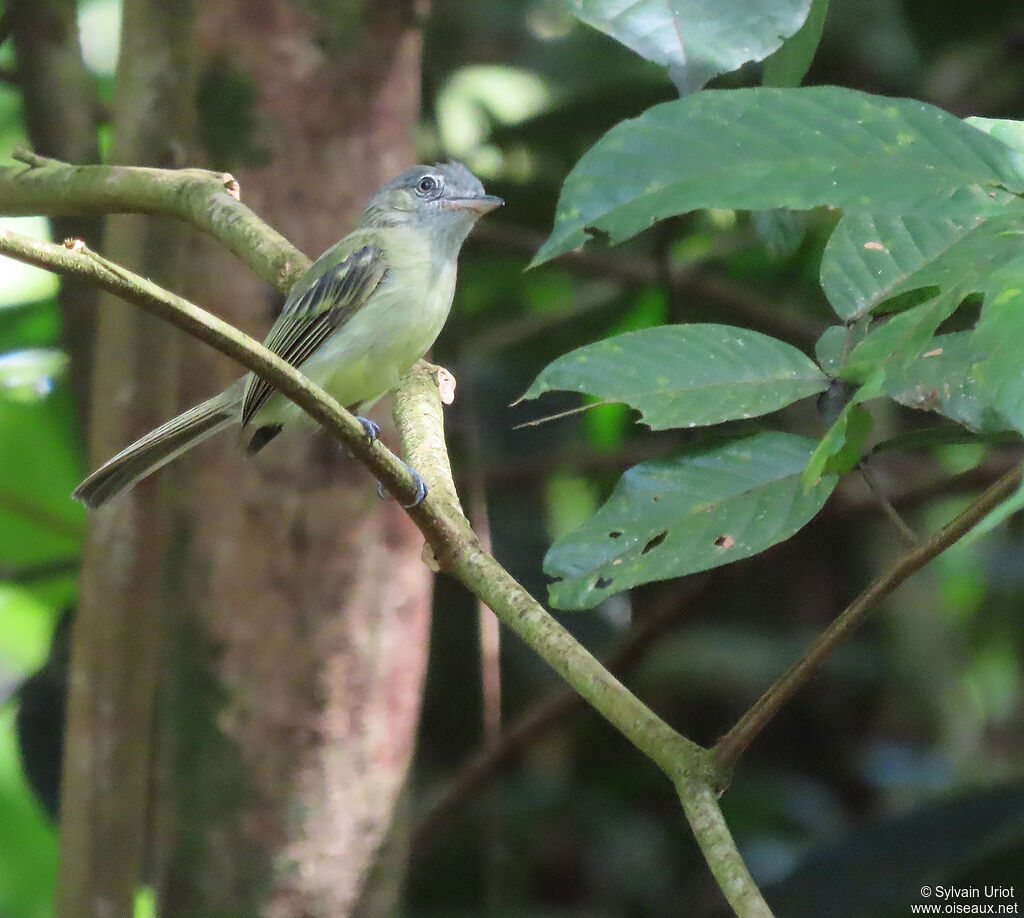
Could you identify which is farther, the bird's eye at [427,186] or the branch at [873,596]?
the bird's eye at [427,186]

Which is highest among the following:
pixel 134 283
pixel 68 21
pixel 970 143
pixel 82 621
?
pixel 68 21

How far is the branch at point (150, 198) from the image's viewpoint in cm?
236

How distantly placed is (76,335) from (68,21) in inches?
30.9

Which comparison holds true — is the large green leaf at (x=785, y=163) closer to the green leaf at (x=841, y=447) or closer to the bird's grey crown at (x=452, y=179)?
the green leaf at (x=841, y=447)

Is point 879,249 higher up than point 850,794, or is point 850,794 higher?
point 879,249

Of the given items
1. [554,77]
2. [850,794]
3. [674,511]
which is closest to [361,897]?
[674,511]

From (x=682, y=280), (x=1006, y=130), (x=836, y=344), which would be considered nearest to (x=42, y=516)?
(x=682, y=280)

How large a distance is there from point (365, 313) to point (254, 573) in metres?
0.66

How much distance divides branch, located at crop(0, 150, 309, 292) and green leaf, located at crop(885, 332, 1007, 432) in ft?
4.52

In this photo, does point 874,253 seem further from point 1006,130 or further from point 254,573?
point 254,573

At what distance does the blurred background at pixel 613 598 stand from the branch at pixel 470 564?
1728 mm

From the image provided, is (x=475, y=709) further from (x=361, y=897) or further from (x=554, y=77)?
(x=554, y=77)

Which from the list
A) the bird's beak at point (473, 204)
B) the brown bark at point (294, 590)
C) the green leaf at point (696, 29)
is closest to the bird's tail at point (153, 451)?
the brown bark at point (294, 590)

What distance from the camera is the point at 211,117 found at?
9.75 feet
